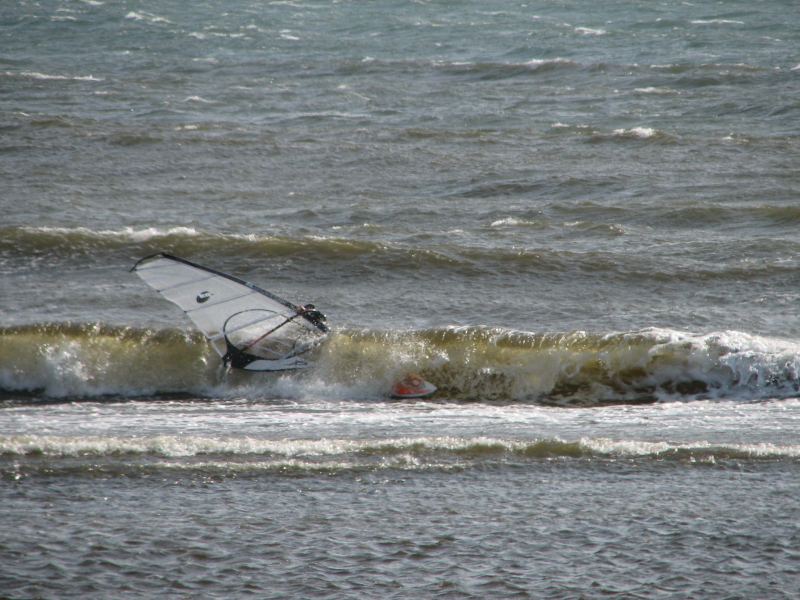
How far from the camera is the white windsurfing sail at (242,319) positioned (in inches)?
541

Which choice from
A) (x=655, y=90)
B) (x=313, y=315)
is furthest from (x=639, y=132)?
(x=313, y=315)

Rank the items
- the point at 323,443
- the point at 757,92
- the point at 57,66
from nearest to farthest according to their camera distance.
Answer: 1. the point at 323,443
2. the point at 757,92
3. the point at 57,66

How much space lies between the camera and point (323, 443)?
35.3 ft

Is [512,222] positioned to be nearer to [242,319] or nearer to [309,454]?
[242,319]

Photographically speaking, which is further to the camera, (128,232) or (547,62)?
(547,62)

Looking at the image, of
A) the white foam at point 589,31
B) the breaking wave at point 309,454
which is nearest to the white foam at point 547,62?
the white foam at point 589,31

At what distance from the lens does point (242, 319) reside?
562 inches

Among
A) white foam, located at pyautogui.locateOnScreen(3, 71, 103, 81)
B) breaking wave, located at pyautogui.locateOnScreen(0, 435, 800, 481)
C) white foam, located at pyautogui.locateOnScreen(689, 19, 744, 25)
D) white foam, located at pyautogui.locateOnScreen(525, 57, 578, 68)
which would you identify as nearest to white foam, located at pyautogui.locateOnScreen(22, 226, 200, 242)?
breaking wave, located at pyautogui.locateOnScreen(0, 435, 800, 481)

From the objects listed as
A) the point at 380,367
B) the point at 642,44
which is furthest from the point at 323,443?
the point at 642,44

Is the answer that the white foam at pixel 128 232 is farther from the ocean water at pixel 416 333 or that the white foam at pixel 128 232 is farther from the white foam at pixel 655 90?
the white foam at pixel 655 90

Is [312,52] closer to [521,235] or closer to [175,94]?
[175,94]

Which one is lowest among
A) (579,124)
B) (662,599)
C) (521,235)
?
(662,599)

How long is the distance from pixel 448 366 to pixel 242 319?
2602 mm

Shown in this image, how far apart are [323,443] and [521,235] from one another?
953 centimetres
